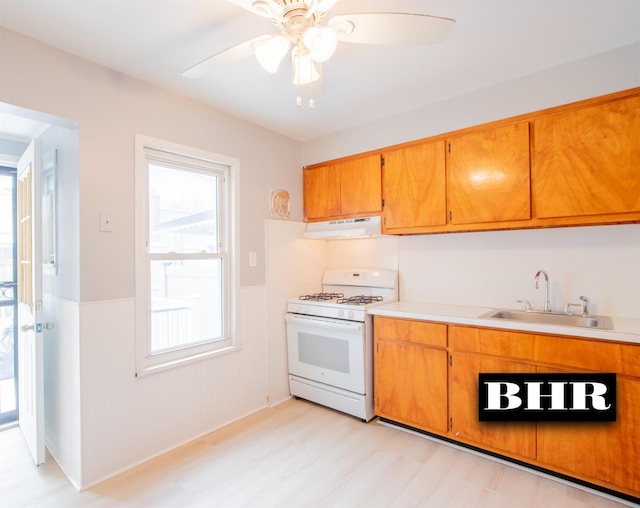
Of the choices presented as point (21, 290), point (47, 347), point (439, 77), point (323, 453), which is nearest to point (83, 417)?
point (47, 347)

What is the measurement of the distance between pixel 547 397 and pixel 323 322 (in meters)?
1.59

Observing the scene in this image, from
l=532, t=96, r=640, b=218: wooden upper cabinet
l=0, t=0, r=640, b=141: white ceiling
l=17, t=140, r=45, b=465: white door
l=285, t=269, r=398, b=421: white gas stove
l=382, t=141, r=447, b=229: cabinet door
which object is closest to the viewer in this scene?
l=0, t=0, r=640, b=141: white ceiling

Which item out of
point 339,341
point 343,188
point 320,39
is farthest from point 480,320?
point 320,39

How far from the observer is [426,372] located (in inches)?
96.9

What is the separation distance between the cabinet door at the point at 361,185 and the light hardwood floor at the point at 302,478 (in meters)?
1.81

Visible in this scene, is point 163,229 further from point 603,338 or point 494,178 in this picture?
point 603,338

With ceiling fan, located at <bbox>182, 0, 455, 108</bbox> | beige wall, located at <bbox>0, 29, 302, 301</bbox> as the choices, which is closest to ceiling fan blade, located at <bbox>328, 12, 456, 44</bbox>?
ceiling fan, located at <bbox>182, 0, 455, 108</bbox>

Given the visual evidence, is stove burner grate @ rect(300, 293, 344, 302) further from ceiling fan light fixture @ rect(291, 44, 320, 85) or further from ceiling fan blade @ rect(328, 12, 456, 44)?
ceiling fan blade @ rect(328, 12, 456, 44)

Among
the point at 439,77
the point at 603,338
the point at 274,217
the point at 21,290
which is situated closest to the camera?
Answer: the point at 603,338

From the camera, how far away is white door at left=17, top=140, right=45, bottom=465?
2.17 metres

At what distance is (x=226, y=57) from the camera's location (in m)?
1.52

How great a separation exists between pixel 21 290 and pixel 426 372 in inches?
119

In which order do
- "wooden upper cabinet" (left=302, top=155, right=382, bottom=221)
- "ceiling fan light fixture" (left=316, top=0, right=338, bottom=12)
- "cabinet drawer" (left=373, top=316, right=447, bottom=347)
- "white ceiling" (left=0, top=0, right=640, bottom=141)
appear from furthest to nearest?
"wooden upper cabinet" (left=302, top=155, right=382, bottom=221)
"cabinet drawer" (left=373, top=316, right=447, bottom=347)
"white ceiling" (left=0, top=0, right=640, bottom=141)
"ceiling fan light fixture" (left=316, top=0, right=338, bottom=12)

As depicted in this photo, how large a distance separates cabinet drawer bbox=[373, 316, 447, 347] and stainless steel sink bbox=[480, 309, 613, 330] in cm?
31
